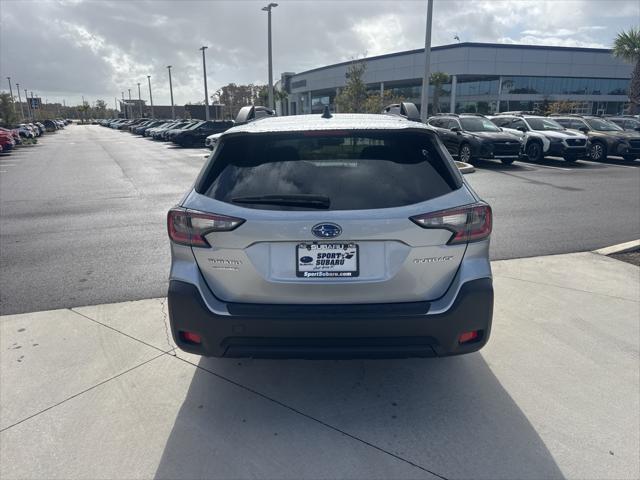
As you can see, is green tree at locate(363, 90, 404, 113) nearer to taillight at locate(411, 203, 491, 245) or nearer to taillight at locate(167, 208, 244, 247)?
taillight at locate(411, 203, 491, 245)

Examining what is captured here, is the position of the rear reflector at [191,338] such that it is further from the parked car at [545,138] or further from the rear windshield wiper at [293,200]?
the parked car at [545,138]

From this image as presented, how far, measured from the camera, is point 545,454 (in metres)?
2.52

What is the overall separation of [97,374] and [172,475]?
1.26 meters

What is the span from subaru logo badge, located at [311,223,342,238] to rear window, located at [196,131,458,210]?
0.11m

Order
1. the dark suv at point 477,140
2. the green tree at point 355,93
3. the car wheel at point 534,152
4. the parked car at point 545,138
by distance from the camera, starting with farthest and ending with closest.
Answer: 1. the green tree at point 355,93
2. the car wheel at point 534,152
3. the parked car at point 545,138
4. the dark suv at point 477,140

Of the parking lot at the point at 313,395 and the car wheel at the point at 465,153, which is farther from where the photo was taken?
the car wheel at the point at 465,153

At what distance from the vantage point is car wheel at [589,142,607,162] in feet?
59.6

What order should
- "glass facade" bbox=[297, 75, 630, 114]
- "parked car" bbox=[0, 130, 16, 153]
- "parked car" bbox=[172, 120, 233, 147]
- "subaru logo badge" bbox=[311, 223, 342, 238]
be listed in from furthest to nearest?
"glass facade" bbox=[297, 75, 630, 114], "parked car" bbox=[172, 120, 233, 147], "parked car" bbox=[0, 130, 16, 153], "subaru logo badge" bbox=[311, 223, 342, 238]

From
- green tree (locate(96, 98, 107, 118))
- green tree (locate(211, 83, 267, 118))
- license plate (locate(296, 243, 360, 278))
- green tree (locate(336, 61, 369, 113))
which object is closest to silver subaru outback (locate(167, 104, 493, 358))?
license plate (locate(296, 243, 360, 278))

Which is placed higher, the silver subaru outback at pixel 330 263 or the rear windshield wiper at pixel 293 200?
the rear windshield wiper at pixel 293 200

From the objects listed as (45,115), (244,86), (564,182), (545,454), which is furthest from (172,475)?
(45,115)

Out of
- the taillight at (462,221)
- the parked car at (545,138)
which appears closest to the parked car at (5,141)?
the parked car at (545,138)

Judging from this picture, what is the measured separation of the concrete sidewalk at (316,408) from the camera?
2.46m

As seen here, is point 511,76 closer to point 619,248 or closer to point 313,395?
point 619,248
